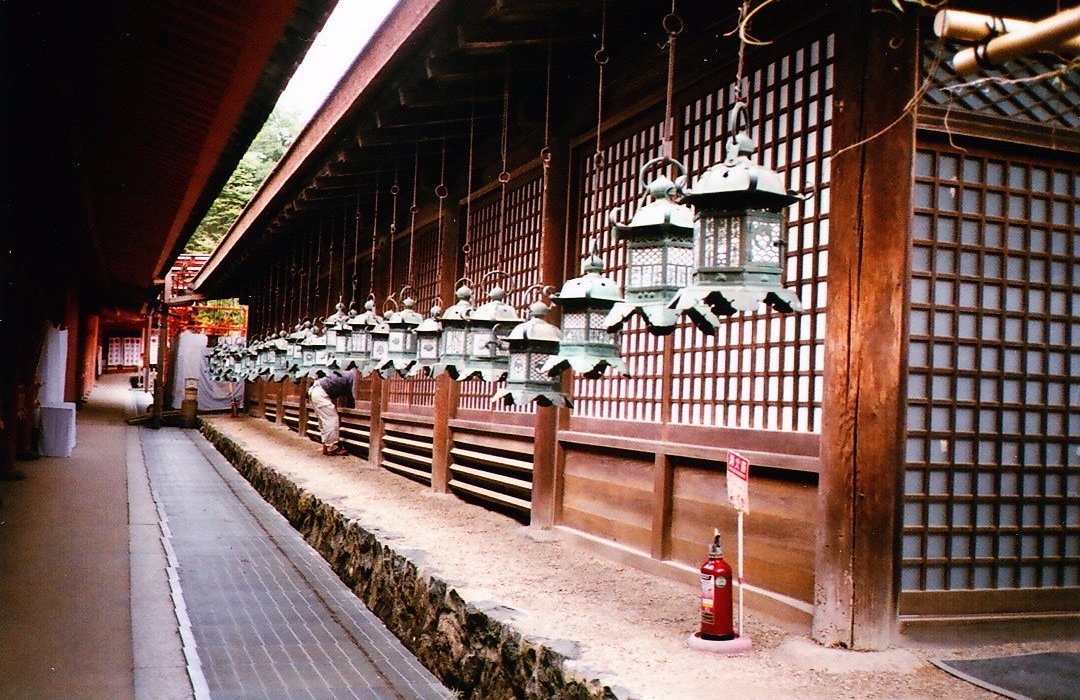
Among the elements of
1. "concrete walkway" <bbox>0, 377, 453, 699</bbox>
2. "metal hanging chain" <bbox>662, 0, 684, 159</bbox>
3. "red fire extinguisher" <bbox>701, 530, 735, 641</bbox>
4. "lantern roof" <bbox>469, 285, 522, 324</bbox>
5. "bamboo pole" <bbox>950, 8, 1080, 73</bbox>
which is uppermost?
"metal hanging chain" <bbox>662, 0, 684, 159</bbox>

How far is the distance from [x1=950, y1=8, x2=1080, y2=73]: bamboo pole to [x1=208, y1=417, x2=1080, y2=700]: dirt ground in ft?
10.5

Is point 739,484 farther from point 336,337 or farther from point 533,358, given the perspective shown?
point 336,337

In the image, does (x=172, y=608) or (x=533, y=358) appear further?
(x=172, y=608)

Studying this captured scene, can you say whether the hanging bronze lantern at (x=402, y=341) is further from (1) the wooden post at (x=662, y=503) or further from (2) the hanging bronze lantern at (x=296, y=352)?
(2) the hanging bronze lantern at (x=296, y=352)

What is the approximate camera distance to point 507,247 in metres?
11.1

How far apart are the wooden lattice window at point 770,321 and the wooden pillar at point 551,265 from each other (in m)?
1.42

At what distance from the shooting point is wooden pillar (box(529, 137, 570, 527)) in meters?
9.37

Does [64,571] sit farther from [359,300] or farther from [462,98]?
[359,300]

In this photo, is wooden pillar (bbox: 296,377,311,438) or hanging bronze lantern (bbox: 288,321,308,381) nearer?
hanging bronze lantern (bbox: 288,321,308,381)

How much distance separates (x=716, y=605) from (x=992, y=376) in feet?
7.92

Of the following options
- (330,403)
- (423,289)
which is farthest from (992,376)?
(330,403)

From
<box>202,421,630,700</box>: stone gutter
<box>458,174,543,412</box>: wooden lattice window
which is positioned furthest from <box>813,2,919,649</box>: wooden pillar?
<box>458,174,543,412</box>: wooden lattice window

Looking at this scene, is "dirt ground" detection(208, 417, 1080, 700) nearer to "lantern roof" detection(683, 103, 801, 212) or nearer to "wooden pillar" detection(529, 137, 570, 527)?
"wooden pillar" detection(529, 137, 570, 527)

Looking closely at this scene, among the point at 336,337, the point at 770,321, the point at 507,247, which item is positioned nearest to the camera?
the point at 770,321
